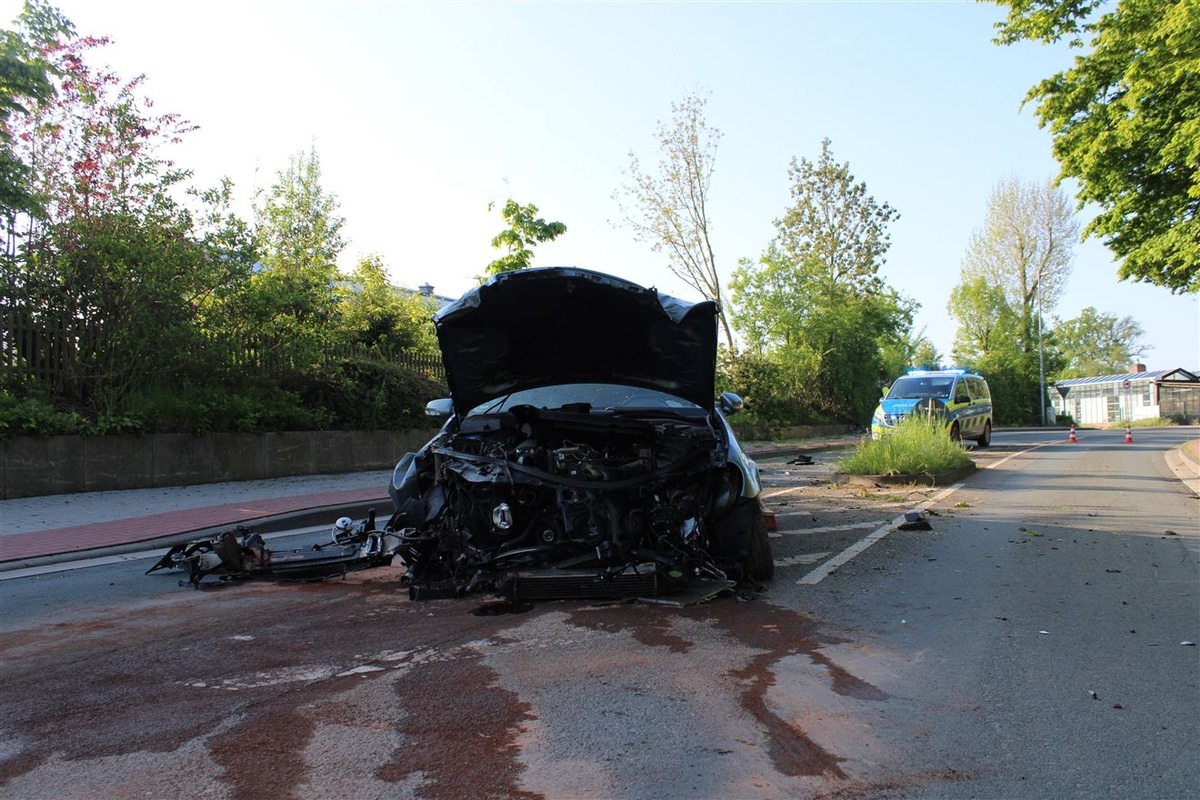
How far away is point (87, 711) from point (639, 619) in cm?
285

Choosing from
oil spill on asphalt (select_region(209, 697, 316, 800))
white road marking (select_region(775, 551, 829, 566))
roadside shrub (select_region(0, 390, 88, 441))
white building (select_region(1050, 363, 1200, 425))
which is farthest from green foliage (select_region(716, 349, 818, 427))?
white building (select_region(1050, 363, 1200, 425))

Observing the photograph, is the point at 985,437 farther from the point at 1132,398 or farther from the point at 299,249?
the point at 1132,398

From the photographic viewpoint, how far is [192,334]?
12.0 m

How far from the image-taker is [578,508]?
501cm

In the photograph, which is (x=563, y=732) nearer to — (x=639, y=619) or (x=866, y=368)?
(x=639, y=619)

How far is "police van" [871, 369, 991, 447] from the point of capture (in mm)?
18938

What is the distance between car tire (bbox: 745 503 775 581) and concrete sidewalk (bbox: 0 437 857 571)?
18.7ft

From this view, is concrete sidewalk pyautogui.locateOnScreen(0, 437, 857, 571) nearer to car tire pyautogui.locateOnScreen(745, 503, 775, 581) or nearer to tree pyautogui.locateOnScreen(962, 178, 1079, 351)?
car tire pyautogui.locateOnScreen(745, 503, 775, 581)

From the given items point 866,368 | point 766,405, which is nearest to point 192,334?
point 766,405

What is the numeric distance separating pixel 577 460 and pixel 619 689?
1716 millimetres

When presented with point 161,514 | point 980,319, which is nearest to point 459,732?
point 161,514

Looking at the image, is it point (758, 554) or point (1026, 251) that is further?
point (1026, 251)

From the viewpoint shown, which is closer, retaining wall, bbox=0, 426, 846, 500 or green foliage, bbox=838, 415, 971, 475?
retaining wall, bbox=0, 426, 846, 500

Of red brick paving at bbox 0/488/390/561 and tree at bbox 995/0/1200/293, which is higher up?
tree at bbox 995/0/1200/293
